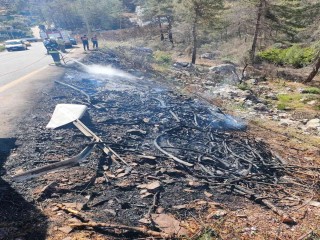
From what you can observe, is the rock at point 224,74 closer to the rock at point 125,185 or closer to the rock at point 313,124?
the rock at point 313,124

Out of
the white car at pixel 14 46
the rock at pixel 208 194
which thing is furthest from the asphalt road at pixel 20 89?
the white car at pixel 14 46

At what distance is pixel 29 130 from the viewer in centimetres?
739

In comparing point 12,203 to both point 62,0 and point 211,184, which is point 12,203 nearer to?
point 211,184

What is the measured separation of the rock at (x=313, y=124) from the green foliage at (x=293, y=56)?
10786 mm

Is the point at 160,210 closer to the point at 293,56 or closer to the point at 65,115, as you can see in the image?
the point at 65,115

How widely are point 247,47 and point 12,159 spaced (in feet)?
77.5

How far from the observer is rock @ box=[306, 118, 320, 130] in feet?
34.4

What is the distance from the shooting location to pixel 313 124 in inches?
423

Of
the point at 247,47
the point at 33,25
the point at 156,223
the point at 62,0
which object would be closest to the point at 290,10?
the point at 247,47

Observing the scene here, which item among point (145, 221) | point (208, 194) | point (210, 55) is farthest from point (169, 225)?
point (210, 55)

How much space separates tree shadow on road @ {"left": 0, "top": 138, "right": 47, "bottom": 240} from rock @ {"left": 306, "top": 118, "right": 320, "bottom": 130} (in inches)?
393

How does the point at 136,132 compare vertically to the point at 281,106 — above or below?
above

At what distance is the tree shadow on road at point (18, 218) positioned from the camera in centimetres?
381

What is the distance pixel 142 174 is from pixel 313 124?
27.1 feet
